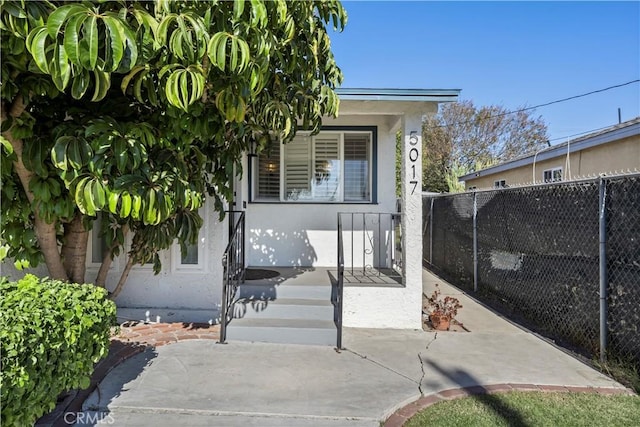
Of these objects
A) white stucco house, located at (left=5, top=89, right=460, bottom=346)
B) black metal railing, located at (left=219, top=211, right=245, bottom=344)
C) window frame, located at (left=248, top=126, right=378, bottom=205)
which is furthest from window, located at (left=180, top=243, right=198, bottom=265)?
window frame, located at (left=248, top=126, right=378, bottom=205)

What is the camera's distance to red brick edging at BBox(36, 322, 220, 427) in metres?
2.93

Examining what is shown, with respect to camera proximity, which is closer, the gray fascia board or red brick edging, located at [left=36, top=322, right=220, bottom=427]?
red brick edging, located at [left=36, top=322, right=220, bottom=427]

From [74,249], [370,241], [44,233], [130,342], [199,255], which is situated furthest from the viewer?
[370,241]

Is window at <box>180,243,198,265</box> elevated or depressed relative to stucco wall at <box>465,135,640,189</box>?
depressed

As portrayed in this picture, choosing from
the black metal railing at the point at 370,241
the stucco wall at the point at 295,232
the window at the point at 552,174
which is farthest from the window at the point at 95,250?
the window at the point at 552,174

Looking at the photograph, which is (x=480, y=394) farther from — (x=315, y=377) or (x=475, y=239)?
(x=475, y=239)

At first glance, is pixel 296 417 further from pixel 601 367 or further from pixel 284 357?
pixel 601 367

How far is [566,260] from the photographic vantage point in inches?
186

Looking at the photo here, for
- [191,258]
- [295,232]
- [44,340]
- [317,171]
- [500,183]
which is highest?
[500,183]

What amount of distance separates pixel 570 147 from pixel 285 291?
8.77 meters

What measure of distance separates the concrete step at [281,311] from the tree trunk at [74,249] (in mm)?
1815

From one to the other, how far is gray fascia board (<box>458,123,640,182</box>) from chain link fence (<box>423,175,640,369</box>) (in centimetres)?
321

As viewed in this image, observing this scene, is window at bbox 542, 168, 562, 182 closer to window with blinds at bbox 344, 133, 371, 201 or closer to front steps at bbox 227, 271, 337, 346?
window with blinds at bbox 344, 133, 371, 201

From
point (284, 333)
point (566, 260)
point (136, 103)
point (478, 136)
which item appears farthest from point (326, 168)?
point (478, 136)
